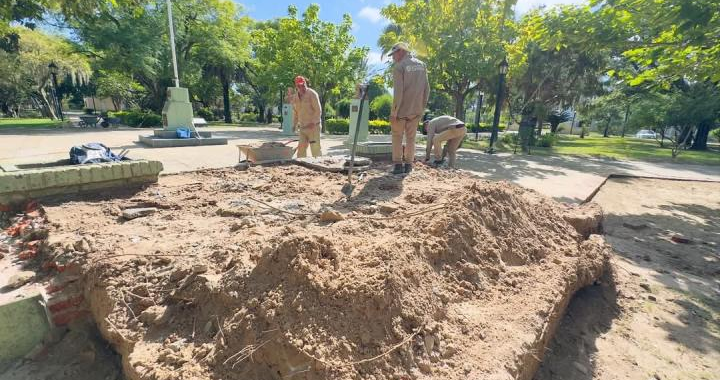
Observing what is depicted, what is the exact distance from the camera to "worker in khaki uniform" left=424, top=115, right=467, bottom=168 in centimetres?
683

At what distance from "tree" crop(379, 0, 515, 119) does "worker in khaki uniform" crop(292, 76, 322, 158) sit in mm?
8856

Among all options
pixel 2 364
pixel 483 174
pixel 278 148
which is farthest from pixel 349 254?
pixel 483 174

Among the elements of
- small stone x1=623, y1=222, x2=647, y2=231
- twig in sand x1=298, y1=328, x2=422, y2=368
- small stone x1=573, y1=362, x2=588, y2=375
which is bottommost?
small stone x1=573, y1=362, x2=588, y2=375

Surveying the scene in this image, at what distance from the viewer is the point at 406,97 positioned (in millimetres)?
5414

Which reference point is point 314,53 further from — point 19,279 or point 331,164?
Result: point 19,279

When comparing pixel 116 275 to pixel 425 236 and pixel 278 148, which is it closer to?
pixel 425 236

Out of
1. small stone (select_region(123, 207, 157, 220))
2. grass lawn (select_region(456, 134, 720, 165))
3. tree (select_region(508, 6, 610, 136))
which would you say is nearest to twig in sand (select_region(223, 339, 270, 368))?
small stone (select_region(123, 207, 157, 220))

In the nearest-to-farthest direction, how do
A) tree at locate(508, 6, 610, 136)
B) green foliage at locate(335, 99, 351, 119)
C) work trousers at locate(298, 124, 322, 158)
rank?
tree at locate(508, 6, 610, 136)
work trousers at locate(298, 124, 322, 158)
green foliage at locate(335, 99, 351, 119)

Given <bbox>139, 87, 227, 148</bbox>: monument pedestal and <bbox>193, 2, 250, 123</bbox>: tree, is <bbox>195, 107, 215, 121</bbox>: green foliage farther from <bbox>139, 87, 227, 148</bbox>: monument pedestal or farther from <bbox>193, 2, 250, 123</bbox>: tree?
<bbox>139, 87, 227, 148</bbox>: monument pedestal

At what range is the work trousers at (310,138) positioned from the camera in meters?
7.18

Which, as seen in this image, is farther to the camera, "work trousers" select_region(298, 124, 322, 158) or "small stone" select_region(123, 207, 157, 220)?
"work trousers" select_region(298, 124, 322, 158)

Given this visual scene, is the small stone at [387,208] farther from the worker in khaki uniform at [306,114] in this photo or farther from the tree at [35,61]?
the tree at [35,61]

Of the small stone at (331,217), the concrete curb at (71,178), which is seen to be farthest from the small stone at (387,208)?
the concrete curb at (71,178)

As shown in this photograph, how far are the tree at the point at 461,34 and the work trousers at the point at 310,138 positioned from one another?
894 centimetres
